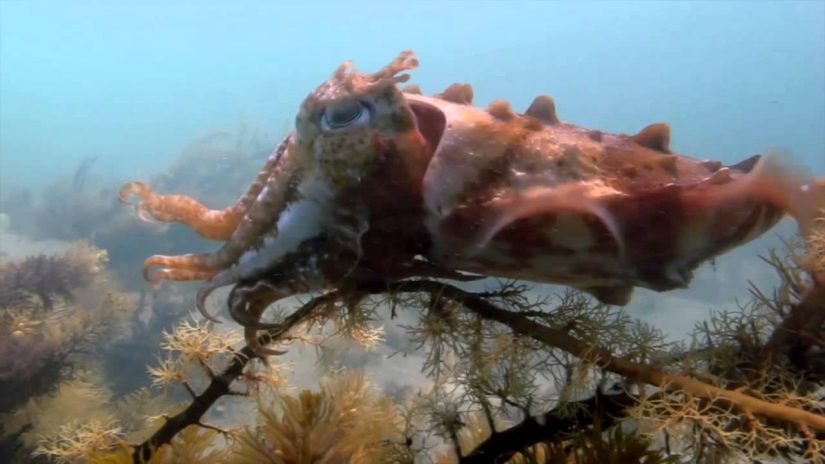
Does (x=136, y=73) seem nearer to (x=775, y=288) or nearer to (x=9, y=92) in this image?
(x=9, y=92)

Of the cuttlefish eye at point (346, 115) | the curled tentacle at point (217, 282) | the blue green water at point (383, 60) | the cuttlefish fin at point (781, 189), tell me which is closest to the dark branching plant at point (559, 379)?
the cuttlefish fin at point (781, 189)

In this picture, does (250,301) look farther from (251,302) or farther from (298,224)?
(298,224)

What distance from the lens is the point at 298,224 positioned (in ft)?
6.75

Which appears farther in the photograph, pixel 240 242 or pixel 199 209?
pixel 199 209

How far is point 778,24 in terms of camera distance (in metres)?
122

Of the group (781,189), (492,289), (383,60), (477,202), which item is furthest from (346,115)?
(383,60)

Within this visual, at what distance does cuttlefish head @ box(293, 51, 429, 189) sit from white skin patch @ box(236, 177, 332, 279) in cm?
7

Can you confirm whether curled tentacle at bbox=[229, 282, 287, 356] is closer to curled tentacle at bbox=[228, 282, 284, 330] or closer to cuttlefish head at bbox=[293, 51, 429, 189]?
curled tentacle at bbox=[228, 282, 284, 330]

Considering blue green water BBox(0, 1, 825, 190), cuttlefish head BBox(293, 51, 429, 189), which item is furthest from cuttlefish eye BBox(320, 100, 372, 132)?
blue green water BBox(0, 1, 825, 190)

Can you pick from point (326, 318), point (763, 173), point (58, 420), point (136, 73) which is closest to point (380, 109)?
point (326, 318)

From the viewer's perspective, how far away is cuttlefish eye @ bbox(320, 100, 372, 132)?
199cm

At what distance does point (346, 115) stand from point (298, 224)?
433mm

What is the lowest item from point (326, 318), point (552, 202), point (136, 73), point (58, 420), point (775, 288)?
point (136, 73)

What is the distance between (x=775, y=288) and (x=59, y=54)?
202 metres
